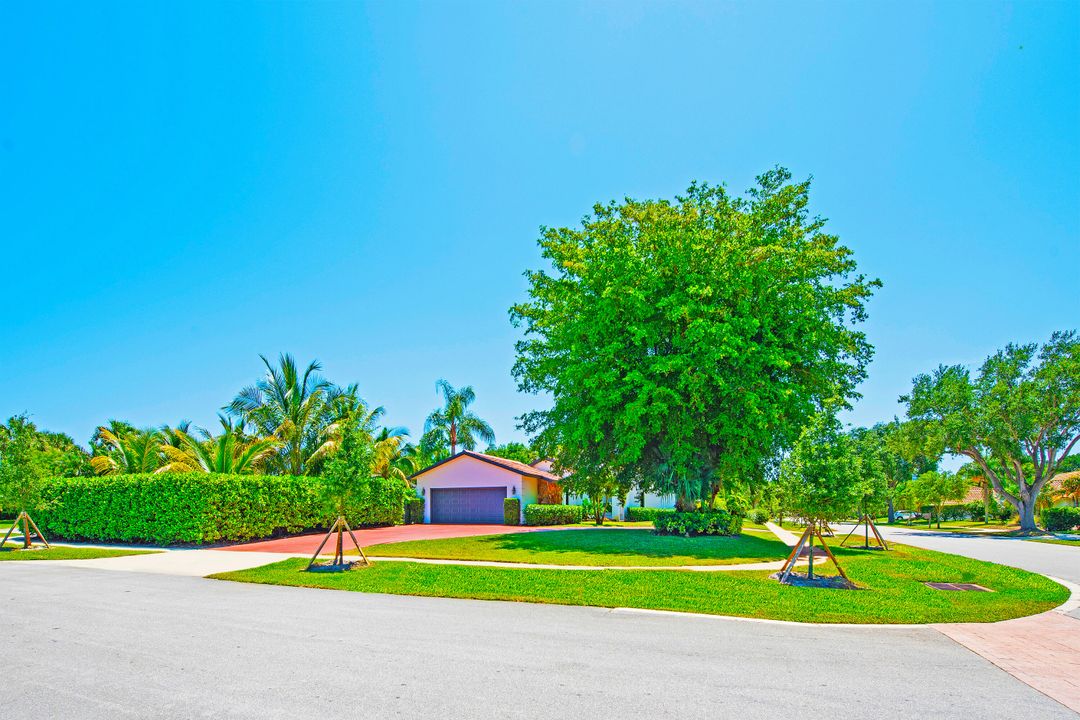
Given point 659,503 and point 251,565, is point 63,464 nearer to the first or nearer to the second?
point 251,565

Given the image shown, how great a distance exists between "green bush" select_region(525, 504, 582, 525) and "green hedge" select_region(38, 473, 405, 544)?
11.1 m

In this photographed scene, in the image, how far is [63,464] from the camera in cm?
2806

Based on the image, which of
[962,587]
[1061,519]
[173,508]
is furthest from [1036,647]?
[1061,519]

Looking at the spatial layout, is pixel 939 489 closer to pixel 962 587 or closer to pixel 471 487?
pixel 471 487

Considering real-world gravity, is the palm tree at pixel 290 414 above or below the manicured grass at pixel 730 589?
above

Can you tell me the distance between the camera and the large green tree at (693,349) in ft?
63.7

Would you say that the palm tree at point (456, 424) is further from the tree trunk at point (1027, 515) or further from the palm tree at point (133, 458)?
the tree trunk at point (1027, 515)

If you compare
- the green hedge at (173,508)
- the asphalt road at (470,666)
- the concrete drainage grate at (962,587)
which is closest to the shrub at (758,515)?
the green hedge at (173,508)

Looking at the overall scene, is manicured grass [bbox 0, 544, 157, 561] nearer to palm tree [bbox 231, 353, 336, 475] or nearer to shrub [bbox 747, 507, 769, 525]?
palm tree [bbox 231, 353, 336, 475]

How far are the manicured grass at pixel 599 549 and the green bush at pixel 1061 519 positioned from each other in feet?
97.8

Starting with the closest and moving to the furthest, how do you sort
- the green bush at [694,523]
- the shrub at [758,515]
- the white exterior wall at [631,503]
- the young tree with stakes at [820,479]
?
the young tree with stakes at [820,479]
the green bush at [694,523]
the white exterior wall at [631,503]
the shrub at [758,515]

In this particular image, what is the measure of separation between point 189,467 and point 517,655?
2238cm

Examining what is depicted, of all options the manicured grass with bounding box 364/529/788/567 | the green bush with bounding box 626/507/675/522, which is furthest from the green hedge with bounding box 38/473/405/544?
the green bush with bounding box 626/507/675/522

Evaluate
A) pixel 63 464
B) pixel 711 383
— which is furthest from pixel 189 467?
pixel 711 383
